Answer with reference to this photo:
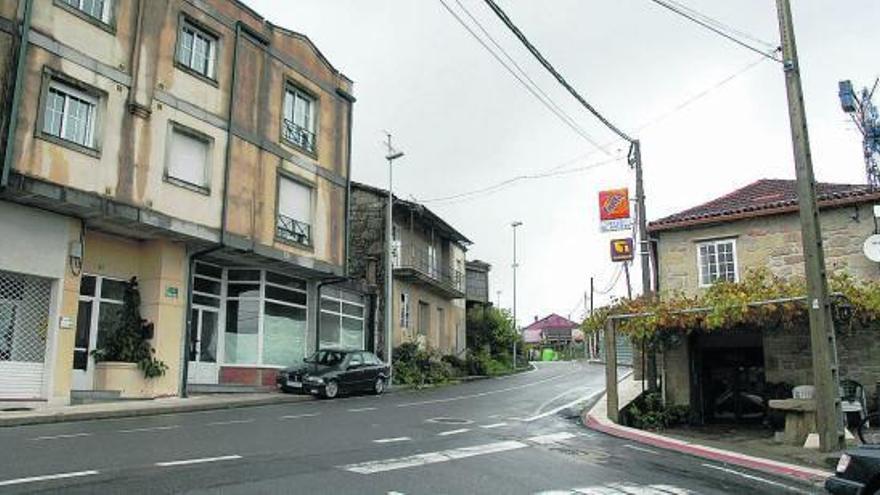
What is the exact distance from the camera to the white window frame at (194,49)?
848 inches

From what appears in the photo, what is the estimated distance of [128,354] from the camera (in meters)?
20.1

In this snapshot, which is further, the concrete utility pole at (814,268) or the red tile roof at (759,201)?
the red tile roof at (759,201)

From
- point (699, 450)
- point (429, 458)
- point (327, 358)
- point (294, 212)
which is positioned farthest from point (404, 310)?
point (429, 458)

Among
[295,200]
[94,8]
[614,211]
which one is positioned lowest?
[614,211]

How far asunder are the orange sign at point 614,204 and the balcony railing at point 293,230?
33.3 ft

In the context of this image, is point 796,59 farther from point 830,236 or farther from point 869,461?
point 869,461

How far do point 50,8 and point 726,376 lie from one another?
18885 millimetres

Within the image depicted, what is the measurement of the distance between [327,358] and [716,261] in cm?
1186

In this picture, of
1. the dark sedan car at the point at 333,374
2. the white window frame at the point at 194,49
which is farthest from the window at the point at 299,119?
the dark sedan car at the point at 333,374

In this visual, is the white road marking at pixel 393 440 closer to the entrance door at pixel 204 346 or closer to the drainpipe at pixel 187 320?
the drainpipe at pixel 187 320

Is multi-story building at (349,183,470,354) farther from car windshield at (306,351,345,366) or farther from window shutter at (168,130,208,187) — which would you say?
window shutter at (168,130,208,187)

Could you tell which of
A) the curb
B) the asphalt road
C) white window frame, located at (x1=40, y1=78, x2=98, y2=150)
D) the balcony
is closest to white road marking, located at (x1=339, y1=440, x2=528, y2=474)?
the asphalt road

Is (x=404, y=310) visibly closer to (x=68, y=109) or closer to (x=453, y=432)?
(x=68, y=109)

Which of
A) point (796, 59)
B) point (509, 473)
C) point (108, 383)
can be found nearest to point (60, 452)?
point (509, 473)
